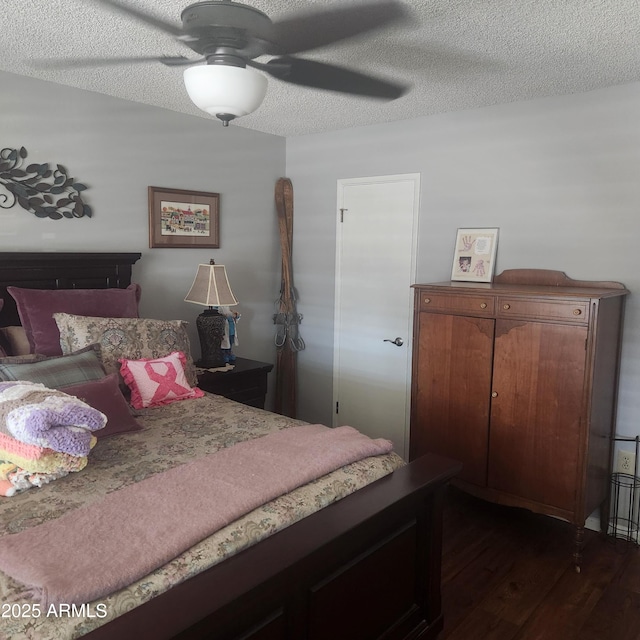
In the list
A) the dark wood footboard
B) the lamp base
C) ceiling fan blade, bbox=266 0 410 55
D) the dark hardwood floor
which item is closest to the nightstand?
the lamp base

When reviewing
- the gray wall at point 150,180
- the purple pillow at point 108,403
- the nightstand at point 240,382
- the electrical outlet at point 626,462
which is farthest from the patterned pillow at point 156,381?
the electrical outlet at point 626,462

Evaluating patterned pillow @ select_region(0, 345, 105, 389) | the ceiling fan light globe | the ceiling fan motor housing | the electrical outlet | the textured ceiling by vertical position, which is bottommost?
the electrical outlet

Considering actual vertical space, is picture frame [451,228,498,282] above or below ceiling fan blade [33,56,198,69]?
below

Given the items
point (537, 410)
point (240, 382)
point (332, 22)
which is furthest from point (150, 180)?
point (537, 410)

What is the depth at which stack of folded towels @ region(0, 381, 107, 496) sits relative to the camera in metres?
1.79

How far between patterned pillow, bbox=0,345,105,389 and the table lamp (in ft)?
3.57

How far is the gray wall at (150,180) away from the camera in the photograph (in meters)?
3.08

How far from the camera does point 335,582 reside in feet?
5.48

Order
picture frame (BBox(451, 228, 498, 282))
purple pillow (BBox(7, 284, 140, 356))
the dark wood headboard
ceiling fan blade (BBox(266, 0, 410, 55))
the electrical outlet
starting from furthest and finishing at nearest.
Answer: picture frame (BBox(451, 228, 498, 282))
the electrical outlet
the dark wood headboard
purple pillow (BBox(7, 284, 140, 356))
ceiling fan blade (BBox(266, 0, 410, 55))

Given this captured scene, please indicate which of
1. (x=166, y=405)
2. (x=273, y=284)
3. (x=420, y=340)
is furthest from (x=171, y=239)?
(x=420, y=340)

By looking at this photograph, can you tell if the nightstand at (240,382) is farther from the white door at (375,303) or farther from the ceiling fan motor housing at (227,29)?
the ceiling fan motor housing at (227,29)

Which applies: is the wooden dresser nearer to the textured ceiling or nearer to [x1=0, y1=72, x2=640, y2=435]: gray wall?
[x1=0, y1=72, x2=640, y2=435]: gray wall

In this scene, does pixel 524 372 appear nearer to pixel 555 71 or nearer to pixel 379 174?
pixel 555 71

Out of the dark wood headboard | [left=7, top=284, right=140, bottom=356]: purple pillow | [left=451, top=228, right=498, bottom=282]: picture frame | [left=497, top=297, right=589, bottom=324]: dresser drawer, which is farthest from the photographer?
[left=451, top=228, right=498, bottom=282]: picture frame
